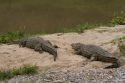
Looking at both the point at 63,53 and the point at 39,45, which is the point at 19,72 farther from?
the point at 39,45

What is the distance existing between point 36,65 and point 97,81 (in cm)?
191

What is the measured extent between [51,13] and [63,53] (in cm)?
692

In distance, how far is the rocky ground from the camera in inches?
303

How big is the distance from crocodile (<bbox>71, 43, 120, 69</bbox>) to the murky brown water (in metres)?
3.42

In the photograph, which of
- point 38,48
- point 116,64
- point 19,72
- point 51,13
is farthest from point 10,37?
point 51,13

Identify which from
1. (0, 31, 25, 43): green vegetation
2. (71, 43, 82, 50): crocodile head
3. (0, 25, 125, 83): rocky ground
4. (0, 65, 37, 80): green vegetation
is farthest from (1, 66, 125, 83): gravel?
(0, 31, 25, 43): green vegetation

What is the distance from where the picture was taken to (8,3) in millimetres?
19281

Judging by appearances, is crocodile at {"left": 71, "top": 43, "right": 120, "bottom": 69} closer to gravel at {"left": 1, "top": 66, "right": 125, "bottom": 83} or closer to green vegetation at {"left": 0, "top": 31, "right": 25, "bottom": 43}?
gravel at {"left": 1, "top": 66, "right": 125, "bottom": 83}

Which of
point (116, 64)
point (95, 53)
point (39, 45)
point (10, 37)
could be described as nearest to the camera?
point (116, 64)

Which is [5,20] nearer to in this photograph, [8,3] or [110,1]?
[8,3]

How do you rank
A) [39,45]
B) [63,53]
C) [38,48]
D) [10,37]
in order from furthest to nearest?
[10,37] < [39,45] < [38,48] < [63,53]

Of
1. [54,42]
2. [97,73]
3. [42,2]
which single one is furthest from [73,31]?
[42,2]

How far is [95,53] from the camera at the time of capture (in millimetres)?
9641

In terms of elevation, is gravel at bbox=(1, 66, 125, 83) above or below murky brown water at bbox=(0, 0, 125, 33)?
above
